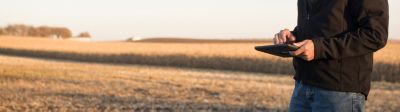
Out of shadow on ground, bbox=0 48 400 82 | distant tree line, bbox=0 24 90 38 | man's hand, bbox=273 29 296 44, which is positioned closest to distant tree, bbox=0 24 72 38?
distant tree line, bbox=0 24 90 38

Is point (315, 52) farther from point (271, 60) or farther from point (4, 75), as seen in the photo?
point (271, 60)

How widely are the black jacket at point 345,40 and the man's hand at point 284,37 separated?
15 cm

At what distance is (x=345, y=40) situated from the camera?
2521mm

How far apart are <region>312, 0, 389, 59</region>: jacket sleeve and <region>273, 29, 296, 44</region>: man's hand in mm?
371

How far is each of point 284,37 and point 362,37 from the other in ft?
1.52

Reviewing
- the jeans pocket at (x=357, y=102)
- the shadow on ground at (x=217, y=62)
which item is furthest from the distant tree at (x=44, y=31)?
the jeans pocket at (x=357, y=102)

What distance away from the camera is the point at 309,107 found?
2.84 metres

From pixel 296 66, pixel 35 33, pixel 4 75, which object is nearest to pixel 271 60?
pixel 4 75

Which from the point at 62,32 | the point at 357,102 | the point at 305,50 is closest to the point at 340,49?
the point at 305,50

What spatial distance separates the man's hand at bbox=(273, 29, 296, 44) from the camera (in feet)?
9.48

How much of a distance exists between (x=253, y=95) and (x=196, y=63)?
19804 millimetres

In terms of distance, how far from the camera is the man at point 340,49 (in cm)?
251

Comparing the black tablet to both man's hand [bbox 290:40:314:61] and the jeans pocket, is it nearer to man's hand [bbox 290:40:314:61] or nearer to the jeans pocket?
man's hand [bbox 290:40:314:61]

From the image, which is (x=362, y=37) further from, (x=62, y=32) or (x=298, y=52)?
(x=62, y=32)
